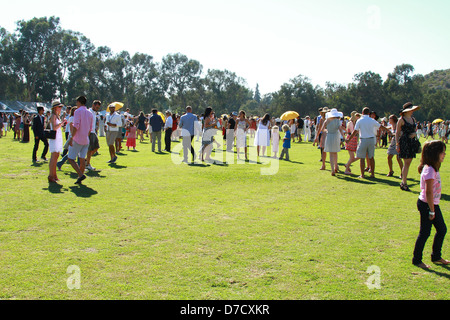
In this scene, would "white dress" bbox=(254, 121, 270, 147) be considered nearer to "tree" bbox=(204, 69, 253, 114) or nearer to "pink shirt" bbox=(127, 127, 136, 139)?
"pink shirt" bbox=(127, 127, 136, 139)

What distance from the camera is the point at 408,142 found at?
30.0 feet

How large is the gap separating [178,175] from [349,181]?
16.3ft

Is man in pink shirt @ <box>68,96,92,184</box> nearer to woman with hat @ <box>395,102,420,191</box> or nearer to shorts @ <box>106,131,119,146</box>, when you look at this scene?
shorts @ <box>106,131,119,146</box>

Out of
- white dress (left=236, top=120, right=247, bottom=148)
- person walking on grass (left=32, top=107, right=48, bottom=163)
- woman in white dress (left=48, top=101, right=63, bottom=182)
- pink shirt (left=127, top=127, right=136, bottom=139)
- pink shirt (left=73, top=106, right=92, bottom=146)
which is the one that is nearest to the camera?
A: pink shirt (left=73, top=106, right=92, bottom=146)

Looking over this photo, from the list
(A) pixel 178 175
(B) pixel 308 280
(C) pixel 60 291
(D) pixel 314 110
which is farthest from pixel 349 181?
(D) pixel 314 110

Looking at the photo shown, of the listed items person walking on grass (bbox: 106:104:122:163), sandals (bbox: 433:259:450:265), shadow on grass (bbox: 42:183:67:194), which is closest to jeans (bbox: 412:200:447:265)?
sandals (bbox: 433:259:450:265)

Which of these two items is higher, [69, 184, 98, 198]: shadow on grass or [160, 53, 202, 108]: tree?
[160, 53, 202, 108]: tree

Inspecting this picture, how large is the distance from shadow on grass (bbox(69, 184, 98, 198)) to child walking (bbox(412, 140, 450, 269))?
6256 millimetres

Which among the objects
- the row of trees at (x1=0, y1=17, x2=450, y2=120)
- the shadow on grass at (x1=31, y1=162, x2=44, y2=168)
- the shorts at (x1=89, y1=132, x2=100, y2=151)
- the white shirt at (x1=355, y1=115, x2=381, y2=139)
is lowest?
the shadow on grass at (x1=31, y1=162, x2=44, y2=168)

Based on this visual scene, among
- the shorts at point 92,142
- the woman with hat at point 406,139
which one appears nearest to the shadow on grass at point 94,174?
the shorts at point 92,142

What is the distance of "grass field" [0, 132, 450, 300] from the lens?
3.70 metres

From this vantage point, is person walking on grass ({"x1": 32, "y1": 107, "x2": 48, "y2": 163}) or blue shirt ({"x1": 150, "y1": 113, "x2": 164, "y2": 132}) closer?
person walking on grass ({"x1": 32, "y1": 107, "x2": 48, "y2": 163})

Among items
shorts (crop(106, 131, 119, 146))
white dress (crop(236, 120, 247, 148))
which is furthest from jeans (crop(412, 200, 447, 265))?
white dress (crop(236, 120, 247, 148))

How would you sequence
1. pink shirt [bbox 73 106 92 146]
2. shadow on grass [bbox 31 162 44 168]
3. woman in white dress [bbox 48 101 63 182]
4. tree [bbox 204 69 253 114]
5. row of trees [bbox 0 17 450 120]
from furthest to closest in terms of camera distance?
tree [bbox 204 69 253 114] < row of trees [bbox 0 17 450 120] < shadow on grass [bbox 31 162 44 168] < woman in white dress [bbox 48 101 63 182] < pink shirt [bbox 73 106 92 146]
